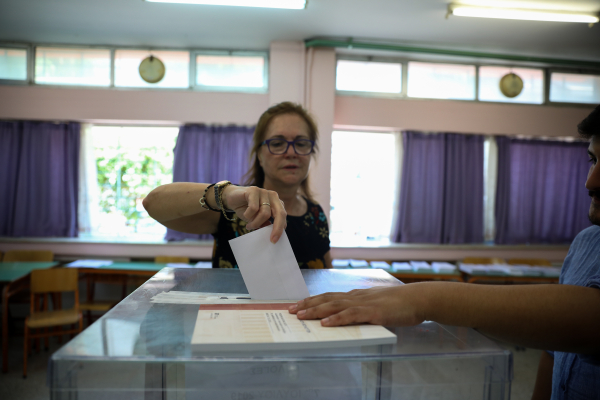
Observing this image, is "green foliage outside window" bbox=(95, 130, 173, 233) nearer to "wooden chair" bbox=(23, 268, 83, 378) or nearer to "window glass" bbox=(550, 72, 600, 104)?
"wooden chair" bbox=(23, 268, 83, 378)

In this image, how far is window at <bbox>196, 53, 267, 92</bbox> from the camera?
4.90 m

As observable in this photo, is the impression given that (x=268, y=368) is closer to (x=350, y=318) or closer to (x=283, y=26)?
(x=350, y=318)

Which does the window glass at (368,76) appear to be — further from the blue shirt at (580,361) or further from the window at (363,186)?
the blue shirt at (580,361)

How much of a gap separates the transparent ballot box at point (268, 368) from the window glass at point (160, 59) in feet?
16.0

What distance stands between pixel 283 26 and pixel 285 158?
334cm

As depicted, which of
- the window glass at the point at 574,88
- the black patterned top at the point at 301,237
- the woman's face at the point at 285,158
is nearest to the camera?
the black patterned top at the point at 301,237

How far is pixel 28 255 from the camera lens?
14.6ft

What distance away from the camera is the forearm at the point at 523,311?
59 centimetres

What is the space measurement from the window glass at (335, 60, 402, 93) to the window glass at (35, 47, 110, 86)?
324 cm

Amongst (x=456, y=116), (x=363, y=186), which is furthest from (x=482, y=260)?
(x=456, y=116)

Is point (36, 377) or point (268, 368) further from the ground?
point (268, 368)

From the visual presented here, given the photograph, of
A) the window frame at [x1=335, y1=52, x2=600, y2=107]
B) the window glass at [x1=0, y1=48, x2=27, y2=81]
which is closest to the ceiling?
the window glass at [x1=0, y1=48, x2=27, y2=81]

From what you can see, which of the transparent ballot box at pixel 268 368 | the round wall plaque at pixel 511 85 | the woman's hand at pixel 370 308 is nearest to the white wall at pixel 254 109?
the round wall plaque at pixel 511 85

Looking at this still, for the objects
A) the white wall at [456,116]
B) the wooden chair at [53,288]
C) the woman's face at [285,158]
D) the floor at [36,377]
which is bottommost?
the floor at [36,377]
